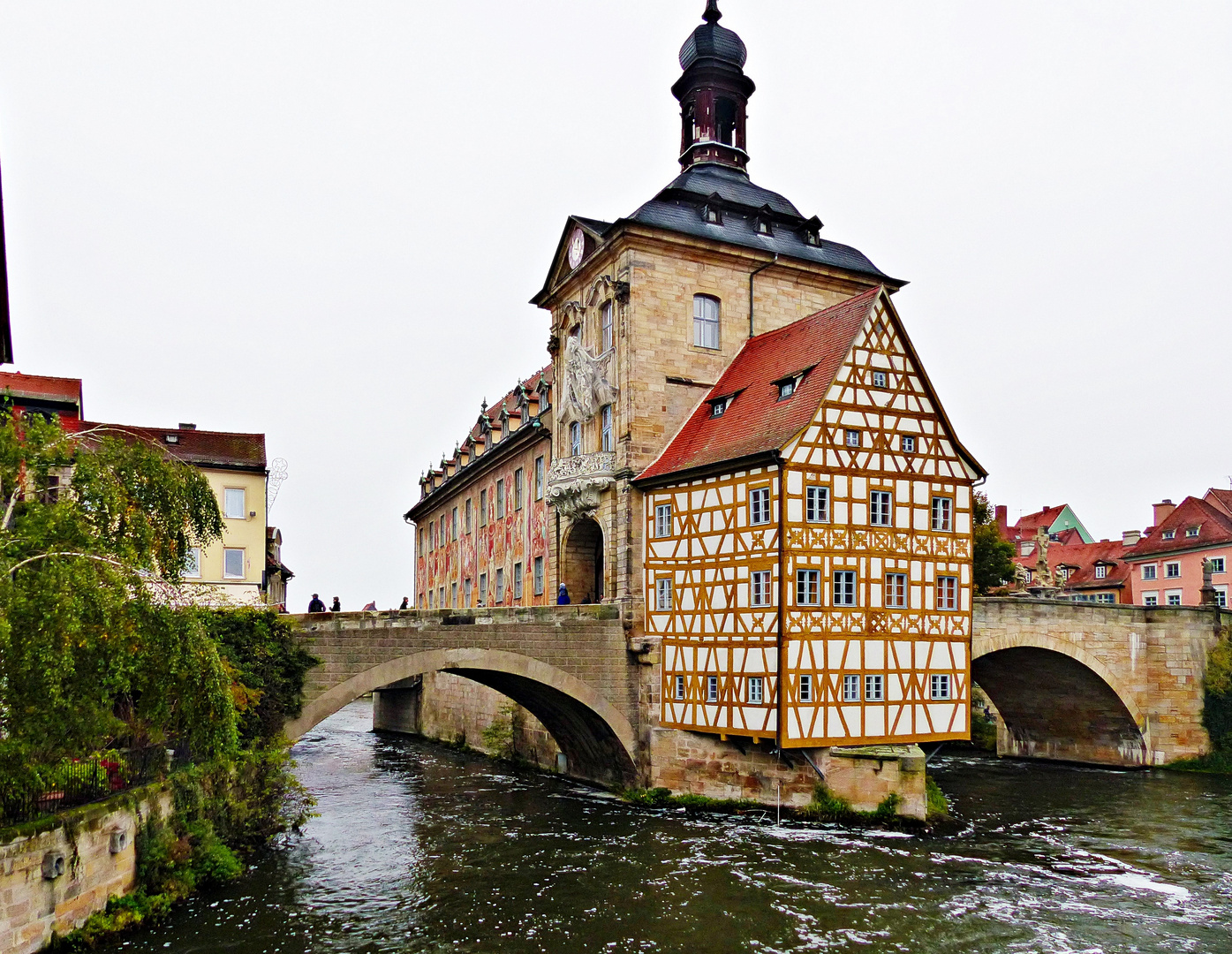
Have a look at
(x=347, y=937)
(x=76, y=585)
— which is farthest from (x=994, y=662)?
(x=76, y=585)

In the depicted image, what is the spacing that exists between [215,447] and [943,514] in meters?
23.3

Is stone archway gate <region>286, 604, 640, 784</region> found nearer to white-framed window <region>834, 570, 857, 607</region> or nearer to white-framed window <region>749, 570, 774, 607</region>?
white-framed window <region>749, 570, 774, 607</region>

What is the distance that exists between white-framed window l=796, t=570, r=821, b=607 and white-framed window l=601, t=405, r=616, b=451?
6685 mm

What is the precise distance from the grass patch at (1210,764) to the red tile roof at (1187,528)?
21301 mm

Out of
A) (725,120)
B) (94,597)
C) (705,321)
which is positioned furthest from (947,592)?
(94,597)

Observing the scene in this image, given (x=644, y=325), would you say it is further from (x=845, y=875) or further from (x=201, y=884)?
(x=201, y=884)

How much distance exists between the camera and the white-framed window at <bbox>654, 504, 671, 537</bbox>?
85.7 ft

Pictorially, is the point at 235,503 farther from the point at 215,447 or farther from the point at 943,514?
the point at 943,514

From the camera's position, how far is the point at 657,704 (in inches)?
1013

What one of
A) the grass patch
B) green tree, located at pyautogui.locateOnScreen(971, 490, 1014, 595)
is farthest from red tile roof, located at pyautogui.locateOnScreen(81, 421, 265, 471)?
the grass patch

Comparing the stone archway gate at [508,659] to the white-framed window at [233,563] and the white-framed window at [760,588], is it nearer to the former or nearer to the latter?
the white-framed window at [760,588]

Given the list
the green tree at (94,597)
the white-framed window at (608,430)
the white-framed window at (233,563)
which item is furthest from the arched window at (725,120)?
the green tree at (94,597)

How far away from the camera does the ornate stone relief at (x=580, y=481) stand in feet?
90.2

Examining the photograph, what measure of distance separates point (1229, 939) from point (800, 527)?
10.3 metres
